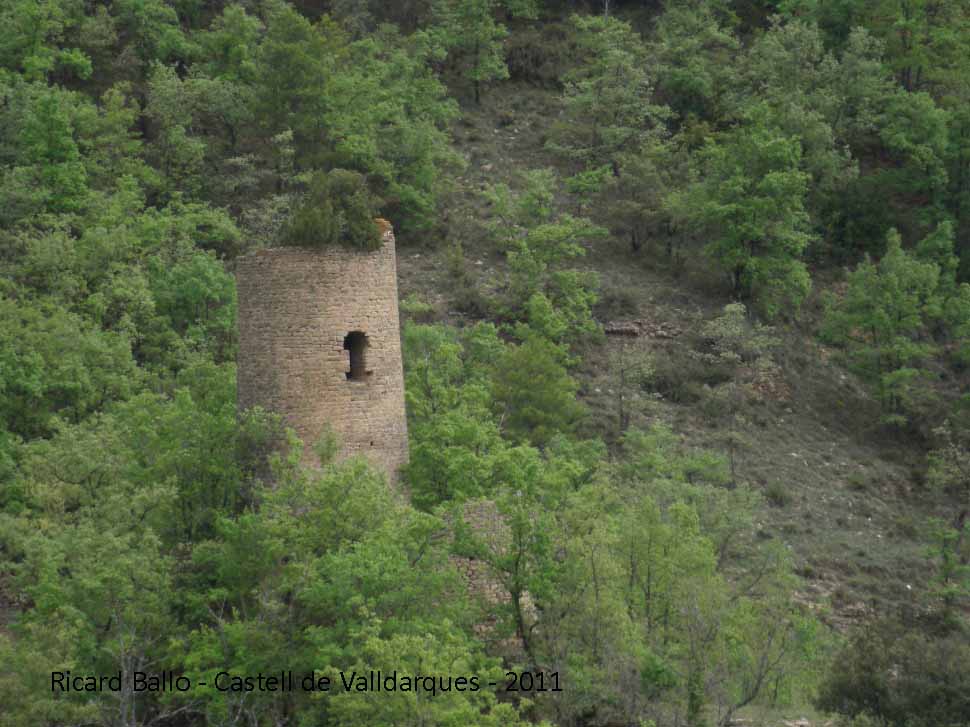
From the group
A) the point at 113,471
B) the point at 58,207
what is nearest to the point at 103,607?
the point at 113,471

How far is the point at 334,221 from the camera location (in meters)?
28.2

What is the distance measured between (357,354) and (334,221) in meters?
2.04

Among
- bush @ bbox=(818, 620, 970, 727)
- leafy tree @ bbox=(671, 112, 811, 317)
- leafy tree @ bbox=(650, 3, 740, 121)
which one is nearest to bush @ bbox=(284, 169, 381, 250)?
bush @ bbox=(818, 620, 970, 727)

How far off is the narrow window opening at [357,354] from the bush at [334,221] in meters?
1.35

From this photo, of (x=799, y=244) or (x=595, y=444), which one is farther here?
(x=799, y=244)

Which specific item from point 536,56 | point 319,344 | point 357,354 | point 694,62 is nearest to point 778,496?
point 357,354

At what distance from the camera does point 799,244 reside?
49656mm

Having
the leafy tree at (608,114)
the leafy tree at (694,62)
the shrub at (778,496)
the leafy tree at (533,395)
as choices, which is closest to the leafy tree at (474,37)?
the leafy tree at (608,114)

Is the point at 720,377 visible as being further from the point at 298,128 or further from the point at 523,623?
the point at 523,623

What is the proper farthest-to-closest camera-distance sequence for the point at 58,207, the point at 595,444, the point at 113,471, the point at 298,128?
the point at 298,128
the point at 58,207
the point at 595,444
the point at 113,471

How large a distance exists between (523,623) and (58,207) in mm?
24645

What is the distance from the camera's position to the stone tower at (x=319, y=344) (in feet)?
91.7

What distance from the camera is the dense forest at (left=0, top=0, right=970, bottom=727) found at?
2748cm

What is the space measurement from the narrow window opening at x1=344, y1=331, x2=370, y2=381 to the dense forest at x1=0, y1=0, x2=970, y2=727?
141 centimetres
